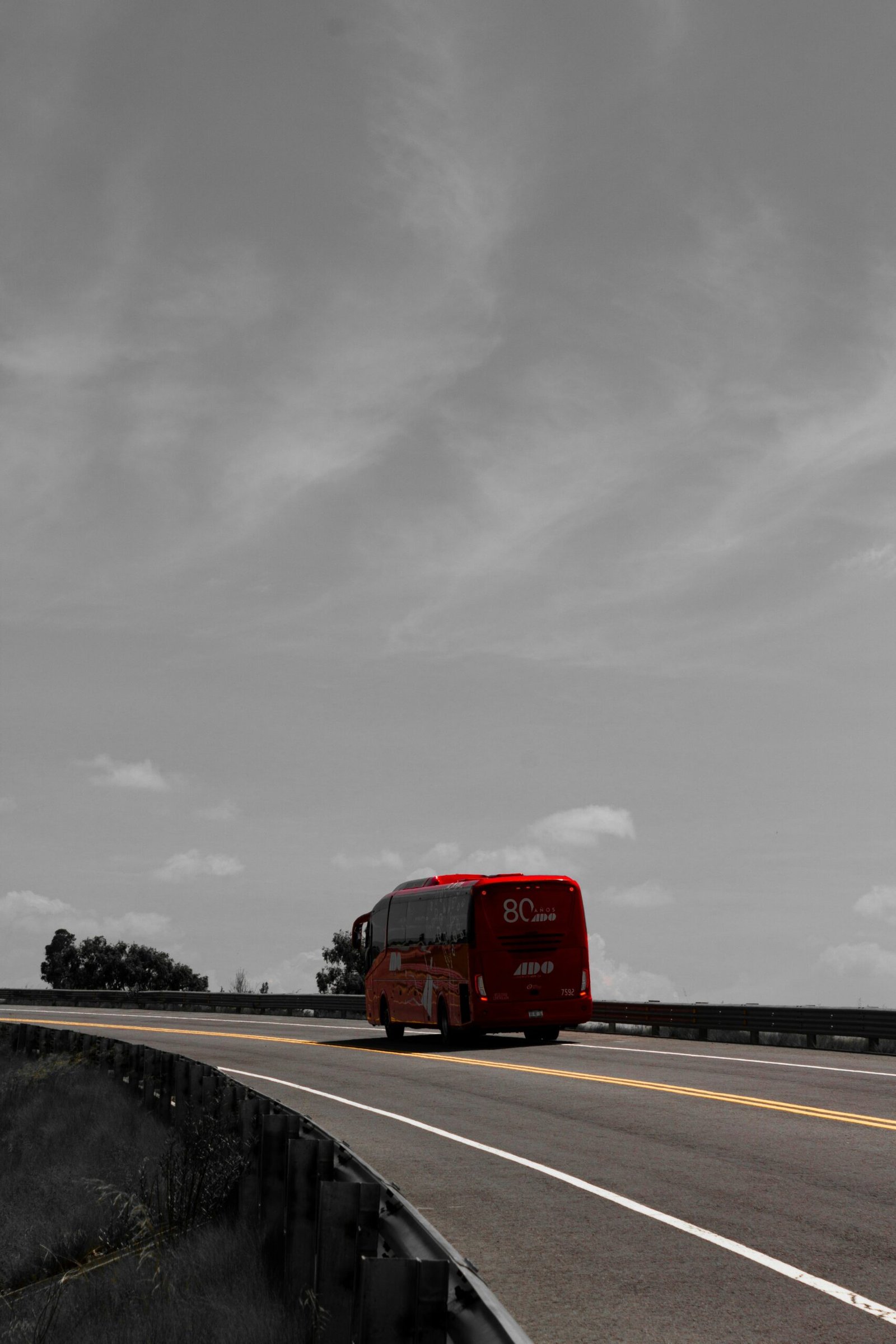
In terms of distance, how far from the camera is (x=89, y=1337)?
693cm

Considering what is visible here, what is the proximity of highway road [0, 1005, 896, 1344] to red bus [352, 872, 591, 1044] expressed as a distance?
349 cm

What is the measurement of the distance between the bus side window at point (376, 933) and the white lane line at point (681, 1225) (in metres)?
18.0

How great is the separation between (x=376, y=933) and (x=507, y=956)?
25.7 feet

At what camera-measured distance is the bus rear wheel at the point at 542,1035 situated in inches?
1184

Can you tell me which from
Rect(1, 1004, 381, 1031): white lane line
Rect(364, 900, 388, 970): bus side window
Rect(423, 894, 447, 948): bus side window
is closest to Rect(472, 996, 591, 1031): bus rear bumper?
Rect(423, 894, 447, 948): bus side window

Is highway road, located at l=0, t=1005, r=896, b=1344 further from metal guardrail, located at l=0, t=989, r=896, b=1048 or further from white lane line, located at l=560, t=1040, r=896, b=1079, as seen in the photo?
metal guardrail, located at l=0, t=989, r=896, b=1048

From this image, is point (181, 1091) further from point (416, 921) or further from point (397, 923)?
point (397, 923)

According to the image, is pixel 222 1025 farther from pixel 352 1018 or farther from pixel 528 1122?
pixel 528 1122

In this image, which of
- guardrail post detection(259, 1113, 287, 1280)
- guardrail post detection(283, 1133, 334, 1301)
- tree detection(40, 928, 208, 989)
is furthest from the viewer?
tree detection(40, 928, 208, 989)

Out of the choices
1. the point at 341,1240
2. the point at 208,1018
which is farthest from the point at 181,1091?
the point at 208,1018

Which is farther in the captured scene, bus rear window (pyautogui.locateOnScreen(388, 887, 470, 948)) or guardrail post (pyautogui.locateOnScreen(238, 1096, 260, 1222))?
bus rear window (pyautogui.locateOnScreen(388, 887, 470, 948))

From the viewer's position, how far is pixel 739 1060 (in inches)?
945

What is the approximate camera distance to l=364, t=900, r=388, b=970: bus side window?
34938 millimetres

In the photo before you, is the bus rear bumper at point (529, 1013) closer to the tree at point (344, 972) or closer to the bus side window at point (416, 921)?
the bus side window at point (416, 921)
